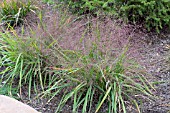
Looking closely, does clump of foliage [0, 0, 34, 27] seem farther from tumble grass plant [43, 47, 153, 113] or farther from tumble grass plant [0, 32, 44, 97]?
tumble grass plant [43, 47, 153, 113]

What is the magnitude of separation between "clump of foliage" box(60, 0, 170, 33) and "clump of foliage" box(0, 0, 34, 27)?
926 mm

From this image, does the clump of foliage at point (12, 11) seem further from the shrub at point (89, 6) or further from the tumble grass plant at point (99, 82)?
the tumble grass plant at point (99, 82)

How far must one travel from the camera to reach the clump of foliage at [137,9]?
533 centimetres

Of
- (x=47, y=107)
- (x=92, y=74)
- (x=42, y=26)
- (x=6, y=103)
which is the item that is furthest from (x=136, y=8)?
(x=6, y=103)

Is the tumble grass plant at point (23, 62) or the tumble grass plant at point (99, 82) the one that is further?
the tumble grass plant at point (23, 62)

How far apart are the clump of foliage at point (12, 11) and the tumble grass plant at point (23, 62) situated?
4.42 feet

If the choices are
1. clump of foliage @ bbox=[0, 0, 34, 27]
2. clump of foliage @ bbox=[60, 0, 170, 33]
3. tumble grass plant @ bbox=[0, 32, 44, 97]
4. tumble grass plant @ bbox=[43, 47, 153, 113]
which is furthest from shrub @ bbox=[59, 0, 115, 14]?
tumble grass plant @ bbox=[43, 47, 153, 113]

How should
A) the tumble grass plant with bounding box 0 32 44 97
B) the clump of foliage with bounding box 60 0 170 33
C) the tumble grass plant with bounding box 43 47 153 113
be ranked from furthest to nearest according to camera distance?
the clump of foliage with bounding box 60 0 170 33 → the tumble grass plant with bounding box 0 32 44 97 → the tumble grass plant with bounding box 43 47 153 113

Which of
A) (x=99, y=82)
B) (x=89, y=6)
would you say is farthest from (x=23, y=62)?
(x=89, y=6)

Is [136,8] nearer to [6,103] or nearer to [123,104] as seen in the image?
[123,104]

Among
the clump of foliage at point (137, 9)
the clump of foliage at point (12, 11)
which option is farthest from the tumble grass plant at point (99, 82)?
the clump of foliage at point (12, 11)

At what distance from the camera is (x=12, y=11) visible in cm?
609

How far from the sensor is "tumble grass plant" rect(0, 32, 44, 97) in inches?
177

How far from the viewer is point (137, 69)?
416 centimetres
